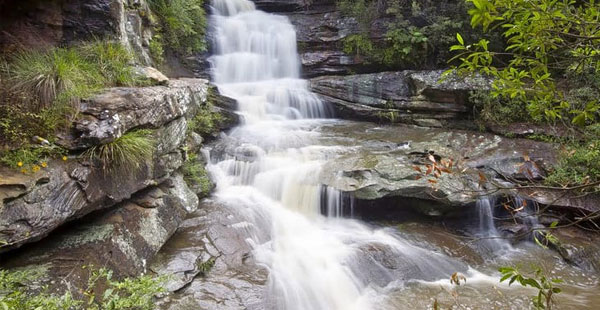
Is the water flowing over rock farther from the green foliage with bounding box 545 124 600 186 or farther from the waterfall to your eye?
the green foliage with bounding box 545 124 600 186

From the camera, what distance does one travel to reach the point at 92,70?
4922 mm

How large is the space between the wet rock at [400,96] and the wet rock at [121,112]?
5.93m

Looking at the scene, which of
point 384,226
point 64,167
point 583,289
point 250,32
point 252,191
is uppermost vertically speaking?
point 250,32

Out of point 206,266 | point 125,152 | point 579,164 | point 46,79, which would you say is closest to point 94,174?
point 125,152

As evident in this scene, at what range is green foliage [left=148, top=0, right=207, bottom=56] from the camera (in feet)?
28.3

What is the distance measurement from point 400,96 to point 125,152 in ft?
25.8

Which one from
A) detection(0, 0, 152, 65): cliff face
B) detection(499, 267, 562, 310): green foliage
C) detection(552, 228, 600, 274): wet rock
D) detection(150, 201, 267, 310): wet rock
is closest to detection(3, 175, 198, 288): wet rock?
detection(150, 201, 267, 310): wet rock

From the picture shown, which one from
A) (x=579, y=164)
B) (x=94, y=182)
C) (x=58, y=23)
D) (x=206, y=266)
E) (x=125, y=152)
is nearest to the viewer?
(x=94, y=182)

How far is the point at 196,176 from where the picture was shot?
6.30m

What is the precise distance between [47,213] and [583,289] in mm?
7088

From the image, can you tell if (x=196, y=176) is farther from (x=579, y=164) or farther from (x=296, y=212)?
(x=579, y=164)

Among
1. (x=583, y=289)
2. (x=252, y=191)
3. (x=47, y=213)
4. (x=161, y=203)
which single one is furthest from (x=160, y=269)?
(x=583, y=289)

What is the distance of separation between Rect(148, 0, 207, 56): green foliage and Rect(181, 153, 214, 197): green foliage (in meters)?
3.24

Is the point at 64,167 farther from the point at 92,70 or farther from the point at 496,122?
the point at 496,122
